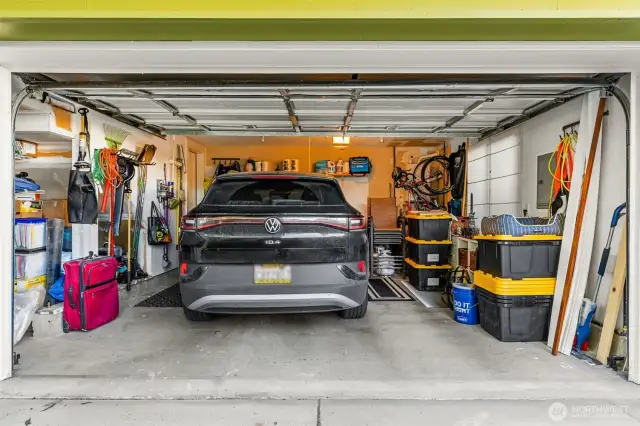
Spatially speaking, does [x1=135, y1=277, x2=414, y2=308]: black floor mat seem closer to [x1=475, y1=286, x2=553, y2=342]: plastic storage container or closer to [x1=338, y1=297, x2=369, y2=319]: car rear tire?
[x1=338, y1=297, x2=369, y2=319]: car rear tire

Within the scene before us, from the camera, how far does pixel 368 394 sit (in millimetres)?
2240

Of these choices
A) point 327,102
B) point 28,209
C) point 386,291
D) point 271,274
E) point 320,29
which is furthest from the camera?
point 386,291

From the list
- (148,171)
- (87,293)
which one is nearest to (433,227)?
(87,293)

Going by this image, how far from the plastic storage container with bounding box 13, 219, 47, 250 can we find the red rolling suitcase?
24.5 inches

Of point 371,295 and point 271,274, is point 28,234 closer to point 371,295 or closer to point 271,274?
point 271,274

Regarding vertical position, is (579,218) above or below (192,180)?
below

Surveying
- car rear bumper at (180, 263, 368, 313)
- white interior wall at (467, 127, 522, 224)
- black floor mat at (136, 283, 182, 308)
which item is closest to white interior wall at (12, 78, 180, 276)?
black floor mat at (136, 283, 182, 308)

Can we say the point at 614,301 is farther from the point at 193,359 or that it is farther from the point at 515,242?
the point at 193,359

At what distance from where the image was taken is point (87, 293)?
3398mm

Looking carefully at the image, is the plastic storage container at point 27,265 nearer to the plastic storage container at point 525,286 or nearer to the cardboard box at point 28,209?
the cardboard box at point 28,209

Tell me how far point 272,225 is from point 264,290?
0.54 m

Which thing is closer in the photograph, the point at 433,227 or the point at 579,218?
the point at 579,218

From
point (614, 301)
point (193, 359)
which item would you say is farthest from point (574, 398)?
point (193, 359)

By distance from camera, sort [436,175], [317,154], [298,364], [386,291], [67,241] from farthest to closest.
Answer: [317,154] → [436,175] → [386,291] → [67,241] → [298,364]
